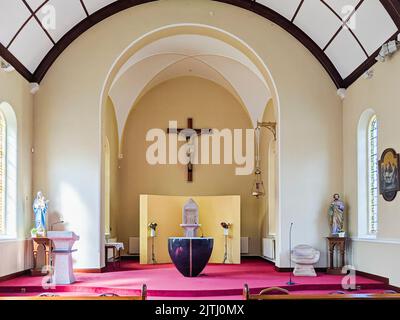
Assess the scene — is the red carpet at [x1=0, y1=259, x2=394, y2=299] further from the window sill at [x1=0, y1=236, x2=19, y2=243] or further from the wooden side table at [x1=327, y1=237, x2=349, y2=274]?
the window sill at [x1=0, y1=236, x2=19, y2=243]

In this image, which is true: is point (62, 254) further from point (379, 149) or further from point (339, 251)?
point (379, 149)

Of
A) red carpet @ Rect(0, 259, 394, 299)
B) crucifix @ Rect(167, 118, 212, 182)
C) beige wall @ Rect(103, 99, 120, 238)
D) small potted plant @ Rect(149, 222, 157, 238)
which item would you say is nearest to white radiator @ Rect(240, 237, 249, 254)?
crucifix @ Rect(167, 118, 212, 182)

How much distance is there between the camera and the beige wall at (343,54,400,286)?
938cm

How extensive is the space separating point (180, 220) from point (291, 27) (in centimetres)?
611

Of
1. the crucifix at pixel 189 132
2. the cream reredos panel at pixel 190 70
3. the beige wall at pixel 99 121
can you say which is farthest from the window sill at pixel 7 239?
the crucifix at pixel 189 132

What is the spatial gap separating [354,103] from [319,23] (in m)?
1.75

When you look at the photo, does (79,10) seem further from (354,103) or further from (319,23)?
(354,103)

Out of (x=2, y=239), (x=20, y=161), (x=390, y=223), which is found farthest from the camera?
(x=20, y=161)

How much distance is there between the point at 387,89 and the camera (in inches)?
384

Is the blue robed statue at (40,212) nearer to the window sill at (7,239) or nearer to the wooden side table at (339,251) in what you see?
the window sill at (7,239)

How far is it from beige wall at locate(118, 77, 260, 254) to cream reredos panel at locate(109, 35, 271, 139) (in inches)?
15.4

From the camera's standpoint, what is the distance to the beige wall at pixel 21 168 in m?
10.3

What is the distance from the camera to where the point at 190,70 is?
52.1 feet
